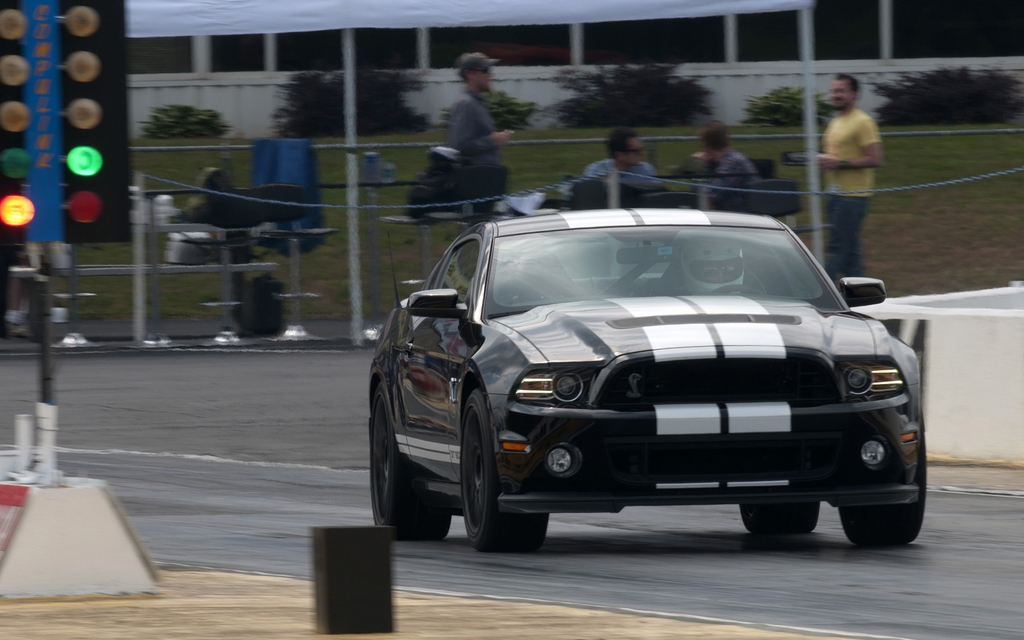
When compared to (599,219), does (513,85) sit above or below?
above

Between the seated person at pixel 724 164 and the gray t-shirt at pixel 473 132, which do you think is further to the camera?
the gray t-shirt at pixel 473 132

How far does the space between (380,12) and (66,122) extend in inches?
457

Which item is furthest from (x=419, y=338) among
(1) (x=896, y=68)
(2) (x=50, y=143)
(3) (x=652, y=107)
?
(1) (x=896, y=68)

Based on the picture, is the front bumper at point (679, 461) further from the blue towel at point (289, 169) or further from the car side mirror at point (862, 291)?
the blue towel at point (289, 169)

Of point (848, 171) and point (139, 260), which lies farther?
point (139, 260)

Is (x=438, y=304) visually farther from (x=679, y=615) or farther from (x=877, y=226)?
(x=877, y=226)

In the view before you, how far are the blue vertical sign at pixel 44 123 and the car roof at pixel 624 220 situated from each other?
2.92m

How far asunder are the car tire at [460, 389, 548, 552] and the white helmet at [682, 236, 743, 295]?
1.23 m

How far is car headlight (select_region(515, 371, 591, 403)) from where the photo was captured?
29.3ft

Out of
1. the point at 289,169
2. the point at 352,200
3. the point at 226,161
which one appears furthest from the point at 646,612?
the point at 226,161

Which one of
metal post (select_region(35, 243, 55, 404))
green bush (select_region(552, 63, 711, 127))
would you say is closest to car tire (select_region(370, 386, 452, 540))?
metal post (select_region(35, 243, 55, 404))

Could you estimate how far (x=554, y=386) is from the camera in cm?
898

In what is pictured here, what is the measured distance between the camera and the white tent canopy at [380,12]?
1920 centimetres

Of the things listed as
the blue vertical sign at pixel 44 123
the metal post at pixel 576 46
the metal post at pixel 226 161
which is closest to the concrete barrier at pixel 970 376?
the blue vertical sign at pixel 44 123
